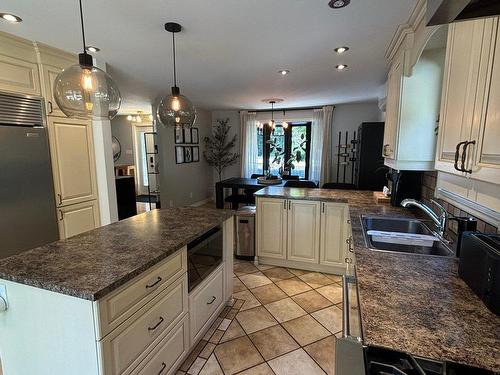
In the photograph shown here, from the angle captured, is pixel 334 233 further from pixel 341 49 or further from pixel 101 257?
pixel 101 257

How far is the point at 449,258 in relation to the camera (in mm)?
1343

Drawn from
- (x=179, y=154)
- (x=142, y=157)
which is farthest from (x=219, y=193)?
(x=142, y=157)

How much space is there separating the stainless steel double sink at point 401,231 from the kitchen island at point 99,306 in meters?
1.24

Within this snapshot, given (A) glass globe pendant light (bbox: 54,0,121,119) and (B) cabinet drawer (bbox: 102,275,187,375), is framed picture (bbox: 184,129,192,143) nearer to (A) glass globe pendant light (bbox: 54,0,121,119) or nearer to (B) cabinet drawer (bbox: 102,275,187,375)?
A: (A) glass globe pendant light (bbox: 54,0,121,119)

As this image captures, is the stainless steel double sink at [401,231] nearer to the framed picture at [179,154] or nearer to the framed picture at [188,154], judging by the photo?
the framed picture at [179,154]

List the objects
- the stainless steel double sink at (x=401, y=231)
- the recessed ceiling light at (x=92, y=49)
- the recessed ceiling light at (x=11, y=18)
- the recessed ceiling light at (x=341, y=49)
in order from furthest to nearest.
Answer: the recessed ceiling light at (x=341, y=49)
the recessed ceiling light at (x=92, y=49)
the recessed ceiling light at (x=11, y=18)
the stainless steel double sink at (x=401, y=231)

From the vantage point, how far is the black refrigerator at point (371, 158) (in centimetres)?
414

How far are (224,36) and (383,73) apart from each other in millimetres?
2272

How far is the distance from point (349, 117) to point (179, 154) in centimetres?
402

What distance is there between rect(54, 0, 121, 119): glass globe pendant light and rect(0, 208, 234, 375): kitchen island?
774 millimetres

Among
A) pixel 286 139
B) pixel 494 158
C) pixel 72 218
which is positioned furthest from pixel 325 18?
pixel 286 139

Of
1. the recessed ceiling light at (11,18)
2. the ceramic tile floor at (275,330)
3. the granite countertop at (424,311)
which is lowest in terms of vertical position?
the ceramic tile floor at (275,330)

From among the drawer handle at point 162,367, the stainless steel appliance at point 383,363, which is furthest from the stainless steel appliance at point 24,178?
the stainless steel appliance at point 383,363

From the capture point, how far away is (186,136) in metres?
6.07
